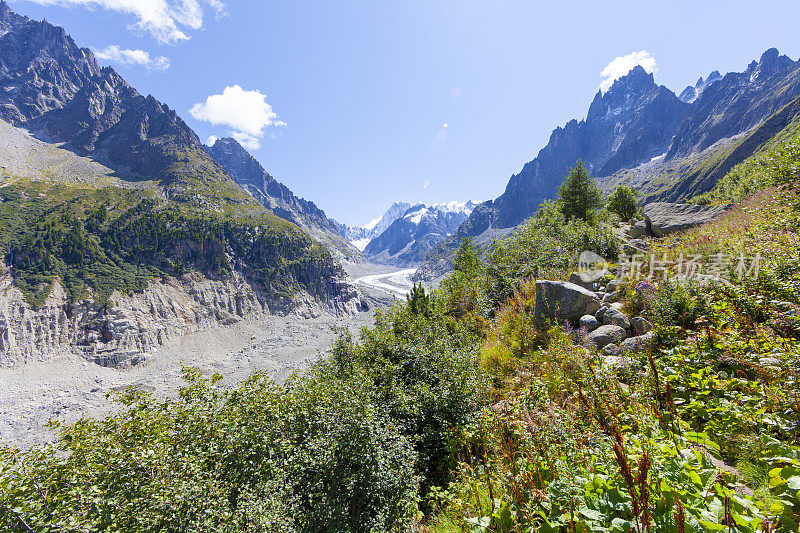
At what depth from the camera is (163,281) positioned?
107 meters

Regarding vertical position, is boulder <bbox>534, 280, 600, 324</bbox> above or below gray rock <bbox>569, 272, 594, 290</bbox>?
below

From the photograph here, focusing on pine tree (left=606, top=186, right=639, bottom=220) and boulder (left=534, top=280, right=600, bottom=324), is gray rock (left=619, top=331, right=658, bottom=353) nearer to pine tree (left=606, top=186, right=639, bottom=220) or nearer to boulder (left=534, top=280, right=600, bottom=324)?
boulder (left=534, top=280, right=600, bottom=324)

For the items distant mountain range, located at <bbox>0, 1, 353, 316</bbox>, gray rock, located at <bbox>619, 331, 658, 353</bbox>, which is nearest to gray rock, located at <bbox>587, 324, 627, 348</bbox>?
gray rock, located at <bbox>619, 331, 658, 353</bbox>

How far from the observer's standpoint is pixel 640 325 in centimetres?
839

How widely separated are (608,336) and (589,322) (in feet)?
4.56

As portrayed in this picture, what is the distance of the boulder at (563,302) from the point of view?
10.8 meters

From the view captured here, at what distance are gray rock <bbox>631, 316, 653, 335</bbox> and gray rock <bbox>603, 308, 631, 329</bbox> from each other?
0.18 meters

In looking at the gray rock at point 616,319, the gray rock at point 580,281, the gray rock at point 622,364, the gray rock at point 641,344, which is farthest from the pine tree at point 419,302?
the gray rock at point 622,364

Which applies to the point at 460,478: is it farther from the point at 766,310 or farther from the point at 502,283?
the point at 502,283

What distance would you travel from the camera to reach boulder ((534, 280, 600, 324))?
35.6 feet

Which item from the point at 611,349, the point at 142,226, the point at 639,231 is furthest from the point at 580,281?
the point at 142,226

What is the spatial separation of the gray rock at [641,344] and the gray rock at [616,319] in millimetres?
1243

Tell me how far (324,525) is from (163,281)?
132m

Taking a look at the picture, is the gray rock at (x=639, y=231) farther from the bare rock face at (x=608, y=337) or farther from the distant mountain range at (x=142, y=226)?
the distant mountain range at (x=142, y=226)
